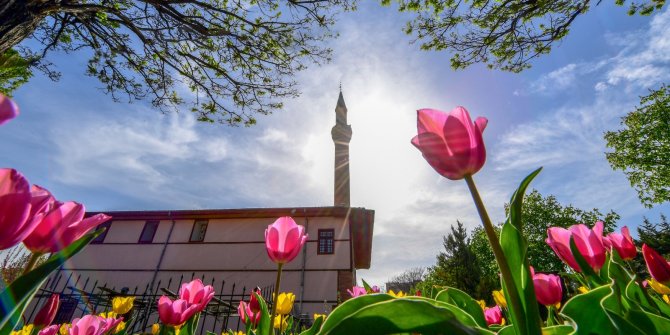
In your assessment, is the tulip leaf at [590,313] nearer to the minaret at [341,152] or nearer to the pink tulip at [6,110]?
the pink tulip at [6,110]

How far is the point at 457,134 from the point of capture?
2.07ft

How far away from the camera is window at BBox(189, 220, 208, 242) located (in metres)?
13.4

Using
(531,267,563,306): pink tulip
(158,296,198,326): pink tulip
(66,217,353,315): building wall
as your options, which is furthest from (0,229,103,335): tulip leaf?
(66,217,353,315): building wall

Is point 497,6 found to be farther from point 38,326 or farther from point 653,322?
point 38,326

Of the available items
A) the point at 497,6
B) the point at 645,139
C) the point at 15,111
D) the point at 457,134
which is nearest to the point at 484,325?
the point at 457,134

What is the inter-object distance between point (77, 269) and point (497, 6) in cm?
1742

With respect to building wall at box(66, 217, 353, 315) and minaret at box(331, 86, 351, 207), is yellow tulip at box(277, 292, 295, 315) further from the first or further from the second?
minaret at box(331, 86, 351, 207)

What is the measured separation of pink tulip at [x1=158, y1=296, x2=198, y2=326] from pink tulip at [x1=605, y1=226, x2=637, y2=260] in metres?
Answer: 1.72

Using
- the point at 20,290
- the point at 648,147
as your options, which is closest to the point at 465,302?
the point at 20,290

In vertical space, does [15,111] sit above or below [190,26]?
below

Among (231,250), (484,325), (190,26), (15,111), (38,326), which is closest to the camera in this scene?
(15,111)

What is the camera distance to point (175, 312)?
4.60 feet

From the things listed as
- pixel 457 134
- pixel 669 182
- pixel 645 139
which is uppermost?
pixel 645 139

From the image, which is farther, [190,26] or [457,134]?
[190,26]
